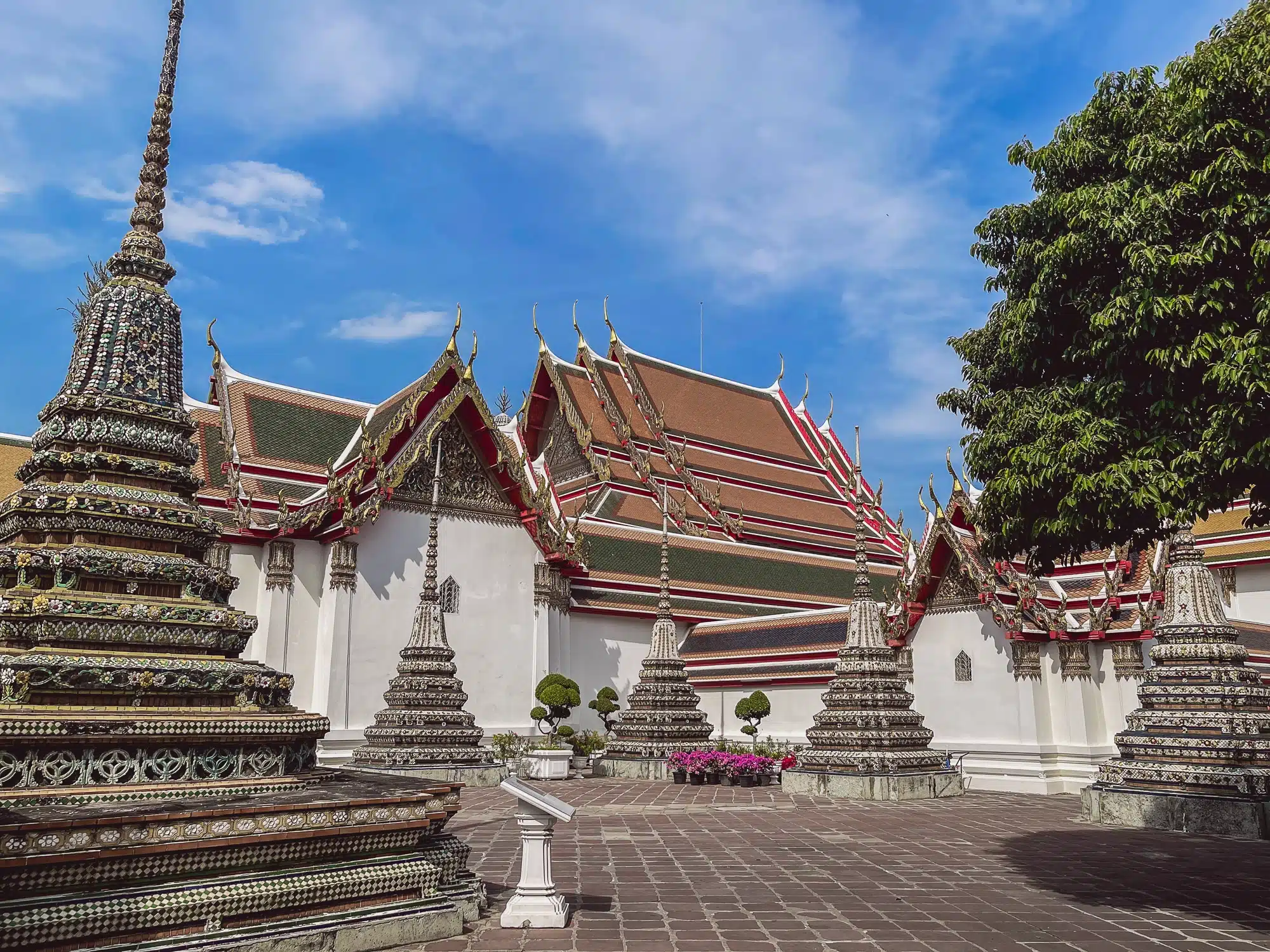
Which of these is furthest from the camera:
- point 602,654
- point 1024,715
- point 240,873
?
point 602,654

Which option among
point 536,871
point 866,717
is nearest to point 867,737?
point 866,717

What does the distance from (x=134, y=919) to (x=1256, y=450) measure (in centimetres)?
534

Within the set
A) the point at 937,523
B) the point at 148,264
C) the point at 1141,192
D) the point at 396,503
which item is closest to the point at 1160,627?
the point at 937,523

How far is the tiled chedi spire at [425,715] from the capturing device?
1586cm

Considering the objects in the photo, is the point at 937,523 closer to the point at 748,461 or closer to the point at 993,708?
the point at 993,708

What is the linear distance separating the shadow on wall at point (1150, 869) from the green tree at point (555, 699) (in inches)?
408

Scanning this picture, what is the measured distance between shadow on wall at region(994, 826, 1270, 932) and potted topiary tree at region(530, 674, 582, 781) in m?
9.12

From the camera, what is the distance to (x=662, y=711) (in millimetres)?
18234

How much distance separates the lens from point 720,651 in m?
23.1

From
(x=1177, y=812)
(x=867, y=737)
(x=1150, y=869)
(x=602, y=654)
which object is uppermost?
(x=602, y=654)

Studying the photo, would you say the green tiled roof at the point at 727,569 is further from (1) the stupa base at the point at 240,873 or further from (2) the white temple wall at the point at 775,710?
(1) the stupa base at the point at 240,873

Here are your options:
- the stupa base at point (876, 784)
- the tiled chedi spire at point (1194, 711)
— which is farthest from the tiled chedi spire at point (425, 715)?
the tiled chedi spire at point (1194, 711)

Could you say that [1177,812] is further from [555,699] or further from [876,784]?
[555,699]

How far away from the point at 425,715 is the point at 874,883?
10.7 m
